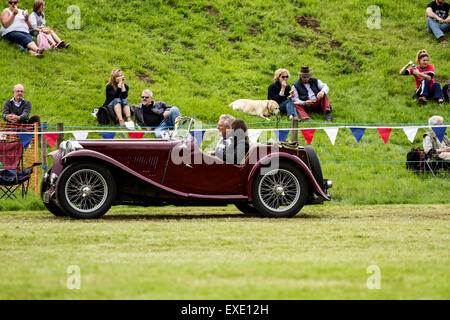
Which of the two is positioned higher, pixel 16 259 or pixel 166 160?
pixel 166 160

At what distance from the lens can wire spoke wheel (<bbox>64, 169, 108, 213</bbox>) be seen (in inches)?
362

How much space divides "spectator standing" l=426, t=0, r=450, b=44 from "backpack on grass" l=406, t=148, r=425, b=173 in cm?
886

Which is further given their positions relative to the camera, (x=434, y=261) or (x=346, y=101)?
(x=346, y=101)

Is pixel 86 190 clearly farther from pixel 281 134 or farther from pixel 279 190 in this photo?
pixel 281 134

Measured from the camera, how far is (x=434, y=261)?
589 centimetres

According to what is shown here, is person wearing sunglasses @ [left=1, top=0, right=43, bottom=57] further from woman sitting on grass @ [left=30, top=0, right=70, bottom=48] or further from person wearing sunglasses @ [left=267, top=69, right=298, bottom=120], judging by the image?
person wearing sunglasses @ [left=267, top=69, right=298, bottom=120]

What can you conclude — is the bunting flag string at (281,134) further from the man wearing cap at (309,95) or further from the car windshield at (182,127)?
the man wearing cap at (309,95)

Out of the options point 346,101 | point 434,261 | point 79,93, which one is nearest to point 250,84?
point 346,101

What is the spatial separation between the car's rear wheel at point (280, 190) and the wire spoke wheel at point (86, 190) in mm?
2080

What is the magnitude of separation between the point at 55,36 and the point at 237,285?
1373 cm

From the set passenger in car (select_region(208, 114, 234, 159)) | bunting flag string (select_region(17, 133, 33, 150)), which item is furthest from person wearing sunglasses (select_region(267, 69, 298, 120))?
bunting flag string (select_region(17, 133, 33, 150))

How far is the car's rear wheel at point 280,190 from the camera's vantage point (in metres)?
9.70

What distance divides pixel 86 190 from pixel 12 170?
2865mm

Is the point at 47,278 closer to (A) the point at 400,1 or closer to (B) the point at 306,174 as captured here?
(B) the point at 306,174
